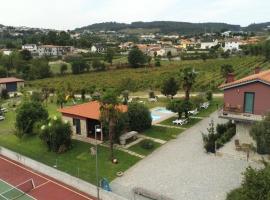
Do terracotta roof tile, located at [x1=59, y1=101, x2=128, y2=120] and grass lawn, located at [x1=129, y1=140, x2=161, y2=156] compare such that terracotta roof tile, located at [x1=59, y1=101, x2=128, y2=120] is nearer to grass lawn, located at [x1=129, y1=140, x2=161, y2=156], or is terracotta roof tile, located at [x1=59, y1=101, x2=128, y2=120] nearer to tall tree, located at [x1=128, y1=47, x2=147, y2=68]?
grass lawn, located at [x1=129, y1=140, x2=161, y2=156]

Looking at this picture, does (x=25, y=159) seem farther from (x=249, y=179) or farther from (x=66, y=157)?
(x=249, y=179)

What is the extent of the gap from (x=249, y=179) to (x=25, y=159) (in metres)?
21.4

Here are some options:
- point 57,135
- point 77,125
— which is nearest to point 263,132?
point 57,135

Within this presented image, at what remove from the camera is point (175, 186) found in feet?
81.3

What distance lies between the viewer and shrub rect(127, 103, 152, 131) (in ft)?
120

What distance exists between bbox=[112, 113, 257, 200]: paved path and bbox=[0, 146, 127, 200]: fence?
151 cm

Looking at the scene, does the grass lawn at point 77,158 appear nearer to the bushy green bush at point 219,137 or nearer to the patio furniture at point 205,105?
the bushy green bush at point 219,137

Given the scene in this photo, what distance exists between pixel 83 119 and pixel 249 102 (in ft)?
54.4

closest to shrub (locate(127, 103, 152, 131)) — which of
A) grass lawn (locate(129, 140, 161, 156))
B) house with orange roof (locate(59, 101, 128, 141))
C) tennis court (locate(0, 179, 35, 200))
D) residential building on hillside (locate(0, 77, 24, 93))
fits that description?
house with orange roof (locate(59, 101, 128, 141))

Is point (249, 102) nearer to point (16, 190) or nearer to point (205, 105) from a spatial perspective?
point (205, 105)

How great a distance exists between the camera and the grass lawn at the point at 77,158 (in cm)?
2819

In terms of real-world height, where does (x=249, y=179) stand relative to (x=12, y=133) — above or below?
above

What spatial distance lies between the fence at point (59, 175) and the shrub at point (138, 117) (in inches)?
425

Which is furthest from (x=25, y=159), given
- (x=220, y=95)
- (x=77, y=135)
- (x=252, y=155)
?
(x=220, y=95)
